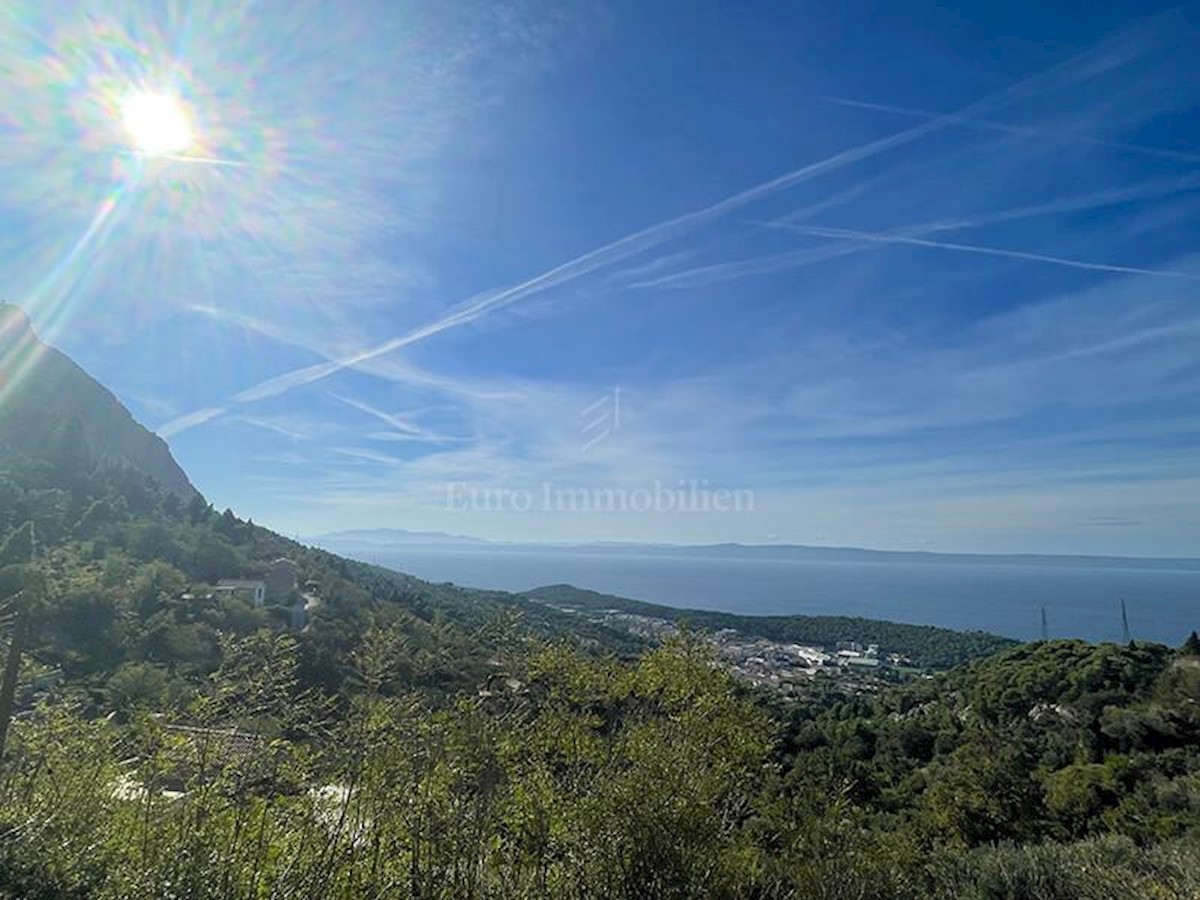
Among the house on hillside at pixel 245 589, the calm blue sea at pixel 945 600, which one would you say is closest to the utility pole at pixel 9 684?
the house on hillside at pixel 245 589

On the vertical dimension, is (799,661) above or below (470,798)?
below

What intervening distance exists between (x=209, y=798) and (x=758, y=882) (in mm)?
3731

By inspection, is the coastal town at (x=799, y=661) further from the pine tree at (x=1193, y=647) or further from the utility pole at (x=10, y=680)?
A: the utility pole at (x=10, y=680)

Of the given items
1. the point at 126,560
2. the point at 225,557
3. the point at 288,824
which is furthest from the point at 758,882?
the point at 225,557

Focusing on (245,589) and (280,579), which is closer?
(245,589)

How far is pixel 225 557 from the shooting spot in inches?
1182

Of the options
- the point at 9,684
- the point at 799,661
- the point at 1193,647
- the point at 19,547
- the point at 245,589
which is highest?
the point at 19,547

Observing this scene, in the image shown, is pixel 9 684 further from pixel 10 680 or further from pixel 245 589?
pixel 245 589

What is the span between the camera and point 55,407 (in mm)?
50000

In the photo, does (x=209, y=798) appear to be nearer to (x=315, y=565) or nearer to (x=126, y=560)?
(x=126, y=560)

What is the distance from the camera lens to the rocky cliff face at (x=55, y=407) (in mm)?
37781

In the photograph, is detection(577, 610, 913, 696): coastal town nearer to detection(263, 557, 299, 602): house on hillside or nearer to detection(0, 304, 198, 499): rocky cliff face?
detection(263, 557, 299, 602): house on hillside

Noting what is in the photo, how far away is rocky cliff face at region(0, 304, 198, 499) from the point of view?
124 ft

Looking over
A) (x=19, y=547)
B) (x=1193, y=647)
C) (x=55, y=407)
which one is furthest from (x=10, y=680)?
(x=55, y=407)
